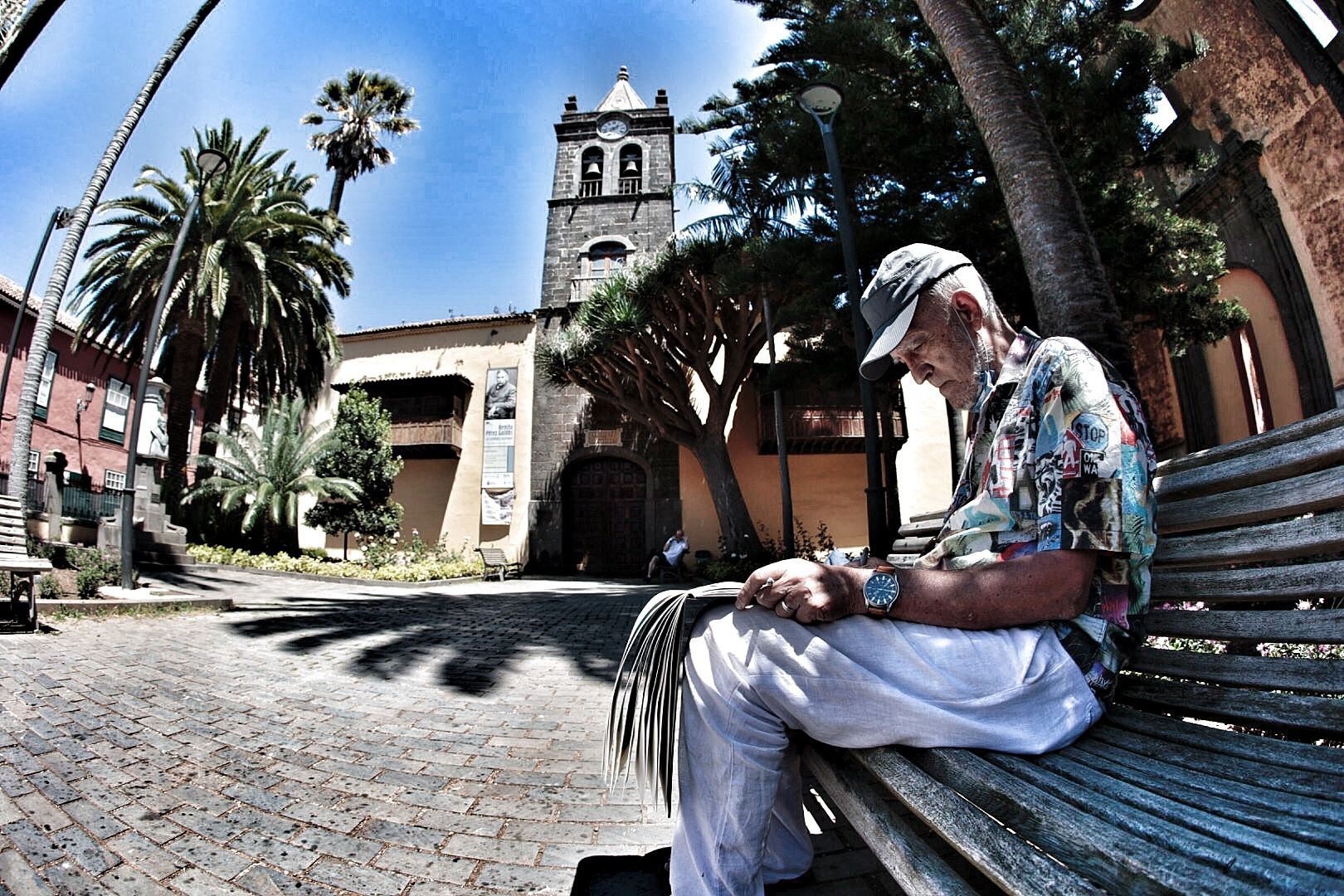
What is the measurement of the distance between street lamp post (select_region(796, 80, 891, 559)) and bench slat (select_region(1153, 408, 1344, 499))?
3.83m

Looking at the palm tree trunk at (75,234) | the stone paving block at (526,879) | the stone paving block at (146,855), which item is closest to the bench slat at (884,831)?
the stone paving block at (526,879)

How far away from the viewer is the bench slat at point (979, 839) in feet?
2.41

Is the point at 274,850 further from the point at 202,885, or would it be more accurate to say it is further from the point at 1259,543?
the point at 1259,543

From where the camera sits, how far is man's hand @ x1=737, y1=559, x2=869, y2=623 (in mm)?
1263

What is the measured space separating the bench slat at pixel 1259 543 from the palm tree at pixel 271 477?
1851 cm

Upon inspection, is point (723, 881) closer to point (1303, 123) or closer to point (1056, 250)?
point (1056, 250)

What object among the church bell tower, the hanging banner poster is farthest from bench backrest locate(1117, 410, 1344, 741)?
the hanging banner poster

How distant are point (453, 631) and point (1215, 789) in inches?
246

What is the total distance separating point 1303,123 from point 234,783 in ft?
47.2

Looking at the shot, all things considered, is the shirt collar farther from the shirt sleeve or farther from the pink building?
the pink building

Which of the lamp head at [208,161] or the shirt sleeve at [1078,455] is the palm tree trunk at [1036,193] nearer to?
the shirt sleeve at [1078,455]

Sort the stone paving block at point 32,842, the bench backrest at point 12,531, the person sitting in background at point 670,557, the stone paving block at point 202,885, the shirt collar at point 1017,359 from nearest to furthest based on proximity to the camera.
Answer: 1. the shirt collar at point 1017,359
2. the stone paving block at point 202,885
3. the stone paving block at point 32,842
4. the bench backrest at point 12,531
5. the person sitting in background at point 670,557

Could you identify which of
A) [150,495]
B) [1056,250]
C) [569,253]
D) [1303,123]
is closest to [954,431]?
[1303,123]

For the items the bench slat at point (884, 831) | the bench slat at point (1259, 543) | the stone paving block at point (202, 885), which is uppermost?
the bench slat at point (1259, 543)
